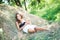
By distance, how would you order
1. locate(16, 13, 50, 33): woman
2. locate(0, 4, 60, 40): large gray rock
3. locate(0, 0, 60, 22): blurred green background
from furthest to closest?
locate(0, 0, 60, 22): blurred green background, locate(16, 13, 50, 33): woman, locate(0, 4, 60, 40): large gray rock

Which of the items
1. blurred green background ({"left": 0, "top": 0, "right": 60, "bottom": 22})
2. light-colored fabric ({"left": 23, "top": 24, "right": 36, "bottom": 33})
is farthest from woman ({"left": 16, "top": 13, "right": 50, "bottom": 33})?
blurred green background ({"left": 0, "top": 0, "right": 60, "bottom": 22})

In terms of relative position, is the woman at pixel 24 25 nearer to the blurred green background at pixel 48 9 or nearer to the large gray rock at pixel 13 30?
the large gray rock at pixel 13 30

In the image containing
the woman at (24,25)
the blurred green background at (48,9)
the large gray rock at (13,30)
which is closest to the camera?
the large gray rock at (13,30)

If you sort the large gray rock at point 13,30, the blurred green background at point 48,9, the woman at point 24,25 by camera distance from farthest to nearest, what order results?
1. the blurred green background at point 48,9
2. the woman at point 24,25
3. the large gray rock at point 13,30

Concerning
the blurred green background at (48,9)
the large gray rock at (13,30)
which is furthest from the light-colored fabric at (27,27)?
the blurred green background at (48,9)

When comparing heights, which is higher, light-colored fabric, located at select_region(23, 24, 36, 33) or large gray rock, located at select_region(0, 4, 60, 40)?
large gray rock, located at select_region(0, 4, 60, 40)

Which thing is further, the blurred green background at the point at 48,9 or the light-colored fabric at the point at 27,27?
the blurred green background at the point at 48,9

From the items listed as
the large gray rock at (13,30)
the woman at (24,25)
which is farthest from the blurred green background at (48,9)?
the woman at (24,25)

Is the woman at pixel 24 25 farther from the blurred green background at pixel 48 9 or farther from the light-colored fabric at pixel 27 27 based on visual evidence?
the blurred green background at pixel 48 9

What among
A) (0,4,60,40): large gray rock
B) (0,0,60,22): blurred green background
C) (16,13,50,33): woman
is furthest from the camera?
(0,0,60,22): blurred green background

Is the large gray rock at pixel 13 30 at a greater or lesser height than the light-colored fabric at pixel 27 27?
greater

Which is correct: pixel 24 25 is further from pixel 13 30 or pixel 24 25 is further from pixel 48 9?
pixel 48 9

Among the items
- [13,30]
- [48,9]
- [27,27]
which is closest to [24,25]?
[27,27]

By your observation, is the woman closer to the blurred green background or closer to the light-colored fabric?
the light-colored fabric
